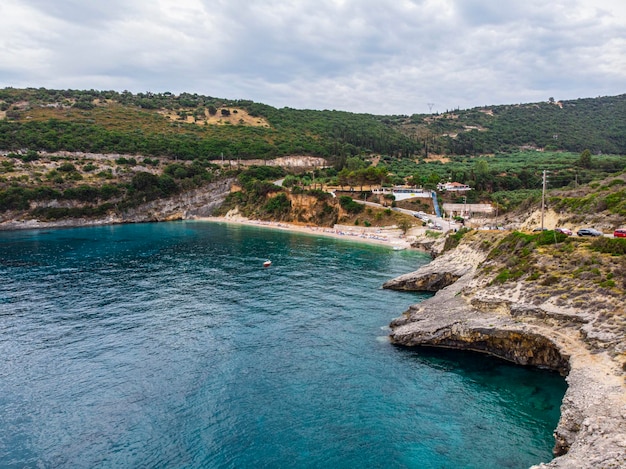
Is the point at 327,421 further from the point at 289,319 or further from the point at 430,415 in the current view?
the point at 289,319

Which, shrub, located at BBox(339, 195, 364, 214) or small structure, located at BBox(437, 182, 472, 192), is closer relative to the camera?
shrub, located at BBox(339, 195, 364, 214)

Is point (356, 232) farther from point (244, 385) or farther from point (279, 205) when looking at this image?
point (244, 385)

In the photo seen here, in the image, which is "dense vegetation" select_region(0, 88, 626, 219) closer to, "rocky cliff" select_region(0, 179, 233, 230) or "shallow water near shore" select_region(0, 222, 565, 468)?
"rocky cliff" select_region(0, 179, 233, 230)

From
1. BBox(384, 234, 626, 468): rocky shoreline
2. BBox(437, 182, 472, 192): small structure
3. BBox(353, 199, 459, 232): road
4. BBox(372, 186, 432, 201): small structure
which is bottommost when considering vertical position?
BBox(384, 234, 626, 468): rocky shoreline

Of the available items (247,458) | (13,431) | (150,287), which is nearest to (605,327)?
(247,458)

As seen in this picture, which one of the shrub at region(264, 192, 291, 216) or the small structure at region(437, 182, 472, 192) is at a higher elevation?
the small structure at region(437, 182, 472, 192)

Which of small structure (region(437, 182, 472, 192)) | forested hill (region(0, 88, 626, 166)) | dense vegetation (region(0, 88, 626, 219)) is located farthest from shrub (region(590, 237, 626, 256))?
forested hill (region(0, 88, 626, 166))

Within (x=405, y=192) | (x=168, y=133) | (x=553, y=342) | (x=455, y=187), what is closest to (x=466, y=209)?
(x=455, y=187)

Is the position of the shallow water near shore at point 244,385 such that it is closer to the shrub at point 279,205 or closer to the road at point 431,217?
the road at point 431,217
